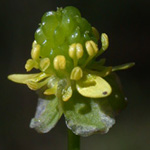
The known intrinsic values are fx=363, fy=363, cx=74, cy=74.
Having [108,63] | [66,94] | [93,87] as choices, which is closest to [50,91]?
[66,94]

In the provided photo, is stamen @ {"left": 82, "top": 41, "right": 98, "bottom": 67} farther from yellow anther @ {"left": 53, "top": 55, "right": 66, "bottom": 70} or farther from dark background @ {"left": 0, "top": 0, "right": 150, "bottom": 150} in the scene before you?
dark background @ {"left": 0, "top": 0, "right": 150, "bottom": 150}

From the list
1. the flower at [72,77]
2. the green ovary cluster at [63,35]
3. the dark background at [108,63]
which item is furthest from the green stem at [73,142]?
the dark background at [108,63]

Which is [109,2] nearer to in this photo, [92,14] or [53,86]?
[92,14]

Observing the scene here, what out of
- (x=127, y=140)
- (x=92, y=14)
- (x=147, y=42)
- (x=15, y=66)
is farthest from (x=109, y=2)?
(x=127, y=140)

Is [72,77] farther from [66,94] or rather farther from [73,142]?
[73,142]

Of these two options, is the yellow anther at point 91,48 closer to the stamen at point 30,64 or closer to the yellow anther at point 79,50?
the yellow anther at point 79,50
